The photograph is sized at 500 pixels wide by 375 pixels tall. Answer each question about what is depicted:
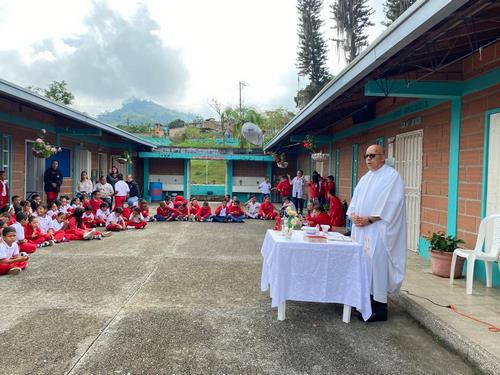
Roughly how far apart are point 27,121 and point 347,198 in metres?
8.80

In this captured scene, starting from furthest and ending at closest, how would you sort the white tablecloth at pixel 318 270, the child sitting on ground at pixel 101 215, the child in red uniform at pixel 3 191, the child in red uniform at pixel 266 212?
the child in red uniform at pixel 266 212, the child sitting on ground at pixel 101 215, the child in red uniform at pixel 3 191, the white tablecloth at pixel 318 270

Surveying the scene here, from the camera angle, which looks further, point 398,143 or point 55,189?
point 55,189

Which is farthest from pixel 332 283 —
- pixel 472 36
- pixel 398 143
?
pixel 398 143

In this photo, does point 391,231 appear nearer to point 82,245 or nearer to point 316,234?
point 316,234

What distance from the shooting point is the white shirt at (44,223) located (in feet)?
26.8

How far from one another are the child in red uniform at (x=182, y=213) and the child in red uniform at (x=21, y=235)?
19.0 ft

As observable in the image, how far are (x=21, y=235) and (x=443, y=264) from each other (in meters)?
6.65

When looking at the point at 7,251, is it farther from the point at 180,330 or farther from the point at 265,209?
the point at 265,209

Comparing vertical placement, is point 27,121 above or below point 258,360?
above

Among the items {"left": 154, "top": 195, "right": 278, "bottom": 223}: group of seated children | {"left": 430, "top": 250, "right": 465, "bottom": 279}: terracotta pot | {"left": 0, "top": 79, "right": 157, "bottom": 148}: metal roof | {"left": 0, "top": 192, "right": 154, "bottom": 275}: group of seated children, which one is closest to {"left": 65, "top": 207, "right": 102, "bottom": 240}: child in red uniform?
{"left": 0, "top": 192, "right": 154, "bottom": 275}: group of seated children

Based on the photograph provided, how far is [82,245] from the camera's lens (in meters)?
8.02

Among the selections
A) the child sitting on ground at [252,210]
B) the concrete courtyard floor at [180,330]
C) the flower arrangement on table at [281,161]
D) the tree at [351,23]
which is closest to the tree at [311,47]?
the tree at [351,23]

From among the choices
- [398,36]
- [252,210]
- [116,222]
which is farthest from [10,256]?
[252,210]

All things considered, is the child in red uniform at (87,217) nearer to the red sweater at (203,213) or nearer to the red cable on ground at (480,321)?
the red sweater at (203,213)
